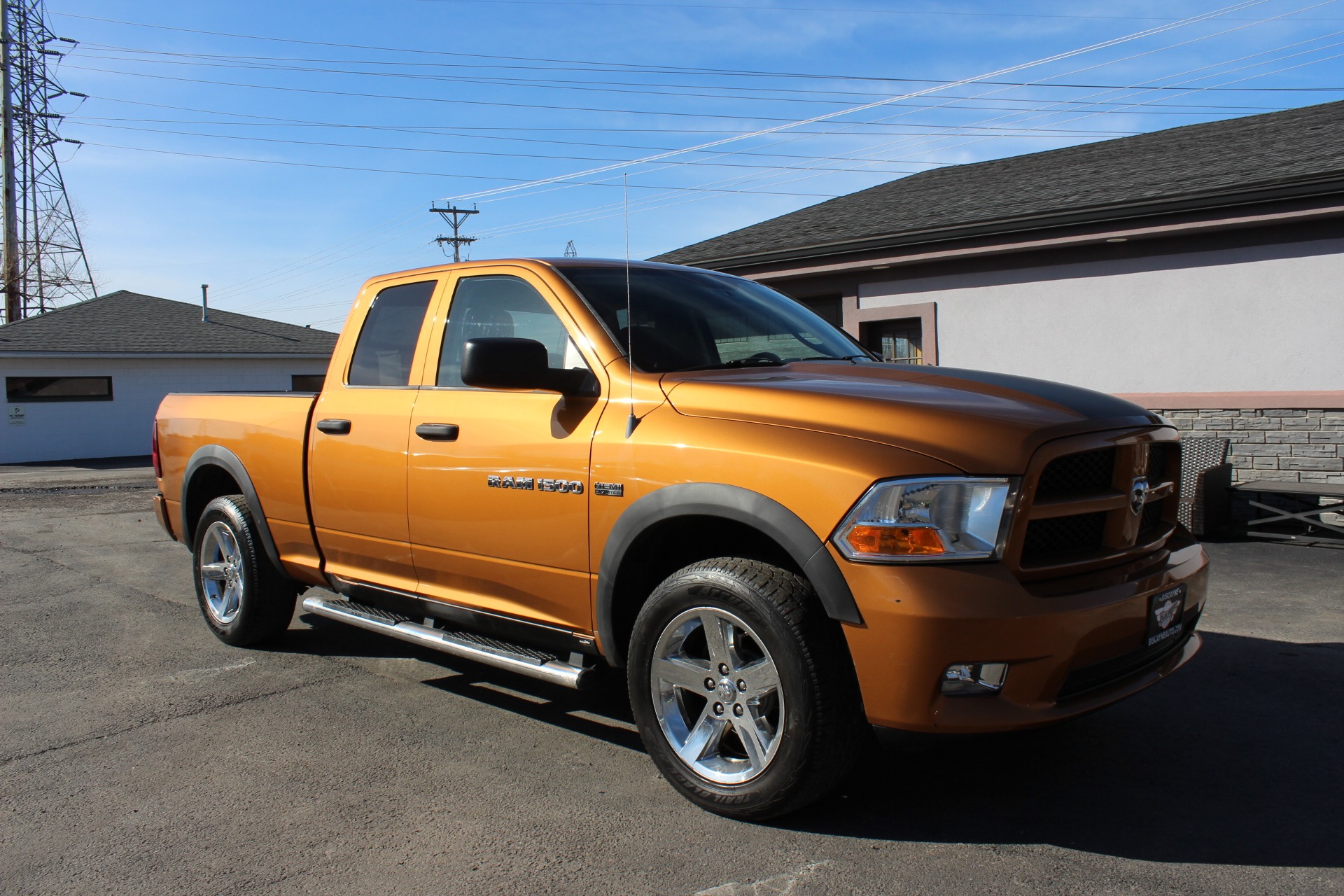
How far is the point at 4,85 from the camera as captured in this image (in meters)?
39.6

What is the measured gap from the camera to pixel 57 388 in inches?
1000

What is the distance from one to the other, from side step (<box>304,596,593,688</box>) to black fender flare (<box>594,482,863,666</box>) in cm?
22

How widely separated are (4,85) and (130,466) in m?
26.3

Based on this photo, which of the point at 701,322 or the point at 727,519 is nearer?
the point at 727,519

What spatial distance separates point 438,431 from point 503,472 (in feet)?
1.53

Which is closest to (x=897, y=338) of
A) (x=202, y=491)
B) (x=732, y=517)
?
(x=202, y=491)

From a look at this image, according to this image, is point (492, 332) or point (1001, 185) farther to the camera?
point (1001, 185)

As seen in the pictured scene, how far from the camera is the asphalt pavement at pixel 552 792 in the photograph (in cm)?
300

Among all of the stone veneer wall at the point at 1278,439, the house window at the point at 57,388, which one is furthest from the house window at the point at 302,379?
the stone veneer wall at the point at 1278,439

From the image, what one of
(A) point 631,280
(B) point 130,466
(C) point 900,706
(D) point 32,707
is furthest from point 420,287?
(B) point 130,466

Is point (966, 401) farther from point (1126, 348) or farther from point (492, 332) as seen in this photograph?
point (1126, 348)

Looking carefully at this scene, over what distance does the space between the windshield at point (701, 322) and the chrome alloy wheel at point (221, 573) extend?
110 inches

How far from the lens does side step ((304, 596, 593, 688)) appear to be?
3.82m

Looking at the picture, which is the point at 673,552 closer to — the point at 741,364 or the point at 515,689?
Result: the point at 741,364
